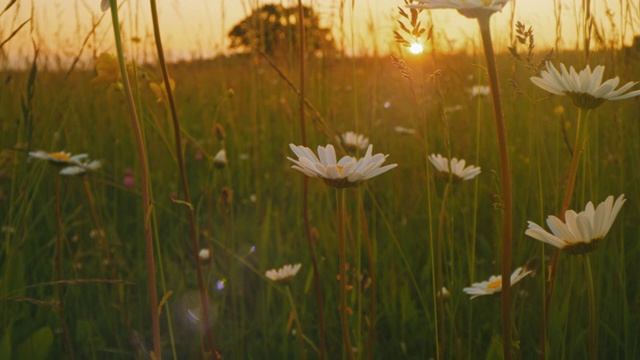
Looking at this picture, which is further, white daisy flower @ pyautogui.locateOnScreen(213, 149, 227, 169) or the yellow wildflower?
white daisy flower @ pyautogui.locateOnScreen(213, 149, 227, 169)

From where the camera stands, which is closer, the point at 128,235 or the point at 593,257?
the point at 593,257

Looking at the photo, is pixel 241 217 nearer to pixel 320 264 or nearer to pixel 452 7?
pixel 320 264

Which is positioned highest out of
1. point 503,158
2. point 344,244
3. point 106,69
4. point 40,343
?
point 106,69

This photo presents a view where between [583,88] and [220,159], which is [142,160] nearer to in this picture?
[583,88]

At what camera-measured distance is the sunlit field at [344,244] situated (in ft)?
2.43

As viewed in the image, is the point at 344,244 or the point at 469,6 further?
the point at 344,244

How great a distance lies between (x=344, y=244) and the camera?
0.69 m

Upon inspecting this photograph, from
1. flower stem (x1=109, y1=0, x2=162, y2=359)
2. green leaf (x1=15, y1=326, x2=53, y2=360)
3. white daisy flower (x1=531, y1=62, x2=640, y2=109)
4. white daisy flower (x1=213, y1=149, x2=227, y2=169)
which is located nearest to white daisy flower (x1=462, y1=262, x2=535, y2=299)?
white daisy flower (x1=531, y1=62, x2=640, y2=109)

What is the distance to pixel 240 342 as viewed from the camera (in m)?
1.24

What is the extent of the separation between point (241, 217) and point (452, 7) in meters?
1.40

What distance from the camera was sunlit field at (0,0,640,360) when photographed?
74cm

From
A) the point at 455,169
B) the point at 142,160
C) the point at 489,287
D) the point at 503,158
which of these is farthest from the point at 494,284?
the point at 142,160

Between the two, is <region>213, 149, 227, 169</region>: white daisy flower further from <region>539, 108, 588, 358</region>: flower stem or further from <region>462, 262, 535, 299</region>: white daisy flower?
<region>539, 108, 588, 358</region>: flower stem

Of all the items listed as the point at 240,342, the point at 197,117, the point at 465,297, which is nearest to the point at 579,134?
the point at 465,297
